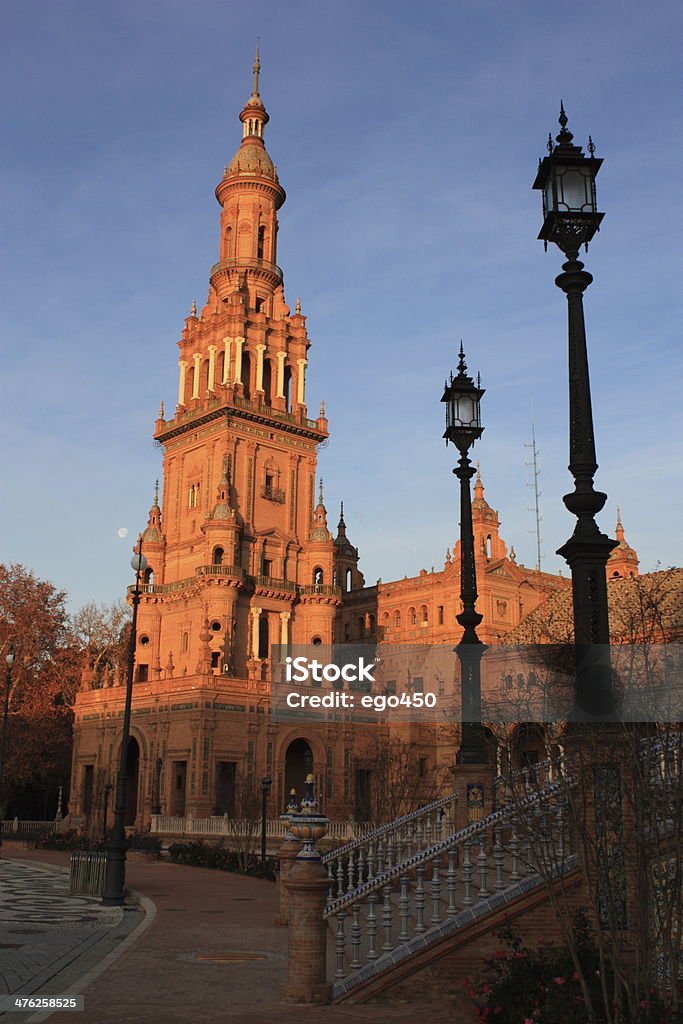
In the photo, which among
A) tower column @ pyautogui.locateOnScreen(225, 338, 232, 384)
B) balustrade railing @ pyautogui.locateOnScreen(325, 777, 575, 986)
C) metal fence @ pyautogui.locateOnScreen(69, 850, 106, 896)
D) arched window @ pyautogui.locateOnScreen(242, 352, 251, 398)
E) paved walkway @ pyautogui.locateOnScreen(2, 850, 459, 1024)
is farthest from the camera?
arched window @ pyautogui.locateOnScreen(242, 352, 251, 398)

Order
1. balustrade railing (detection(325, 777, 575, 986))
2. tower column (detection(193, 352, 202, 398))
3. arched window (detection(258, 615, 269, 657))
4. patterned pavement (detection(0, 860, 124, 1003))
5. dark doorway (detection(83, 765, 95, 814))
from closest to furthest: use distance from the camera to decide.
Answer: balustrade railing (detection(325, 777, 575, 986))
patterned pavement (detection(0, 860, 124, 1003))
dark doorway (detection(83, 765, 95, 814))
arched window (detection(258, 615, 269, 657))
tower column (detection(193, 352, 202, 398))

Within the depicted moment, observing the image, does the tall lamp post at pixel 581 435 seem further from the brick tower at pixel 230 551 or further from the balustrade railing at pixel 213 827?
the brick tower at pixel 230 551

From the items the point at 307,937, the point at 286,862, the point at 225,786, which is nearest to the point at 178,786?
the point at 225,786

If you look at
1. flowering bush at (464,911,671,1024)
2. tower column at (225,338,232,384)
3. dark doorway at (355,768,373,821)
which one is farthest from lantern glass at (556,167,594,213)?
tower column at (225,338,232,384)

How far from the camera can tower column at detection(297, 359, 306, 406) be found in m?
73.8

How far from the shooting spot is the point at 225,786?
56.1 meters

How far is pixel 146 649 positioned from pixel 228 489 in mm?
12041

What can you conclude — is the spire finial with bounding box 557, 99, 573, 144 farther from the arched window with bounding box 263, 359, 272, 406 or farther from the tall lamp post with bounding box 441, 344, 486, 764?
the arched window with bounding box 263, 359, 272, 406

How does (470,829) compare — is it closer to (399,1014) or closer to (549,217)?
(399,1014)

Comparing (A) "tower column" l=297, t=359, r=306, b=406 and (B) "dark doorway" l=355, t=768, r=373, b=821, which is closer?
(B) "dark doorway" l=355, t=768, r=373, b=821

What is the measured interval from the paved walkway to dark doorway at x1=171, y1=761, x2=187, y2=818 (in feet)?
114

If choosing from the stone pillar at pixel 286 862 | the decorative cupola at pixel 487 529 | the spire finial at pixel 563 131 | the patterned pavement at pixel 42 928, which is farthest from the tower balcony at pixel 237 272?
the spire finial at pixel 563 131

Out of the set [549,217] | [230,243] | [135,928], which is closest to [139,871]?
[135,928]

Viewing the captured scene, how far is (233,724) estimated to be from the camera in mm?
57656
